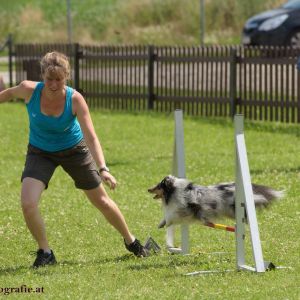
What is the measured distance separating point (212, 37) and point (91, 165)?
2975cm

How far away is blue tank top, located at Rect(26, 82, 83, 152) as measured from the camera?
7965 mm

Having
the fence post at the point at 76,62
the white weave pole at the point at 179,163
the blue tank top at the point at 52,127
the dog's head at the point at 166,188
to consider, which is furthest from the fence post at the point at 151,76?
the blue tank top at the point at 52,127

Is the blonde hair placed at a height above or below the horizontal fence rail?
above

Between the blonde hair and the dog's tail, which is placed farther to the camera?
the dog's tail

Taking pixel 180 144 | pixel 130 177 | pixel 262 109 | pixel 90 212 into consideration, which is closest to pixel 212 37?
pixel 262 109

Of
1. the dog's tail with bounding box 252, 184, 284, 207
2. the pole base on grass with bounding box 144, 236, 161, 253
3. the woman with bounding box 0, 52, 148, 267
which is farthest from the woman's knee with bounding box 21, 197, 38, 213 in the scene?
the dog's tail with bounding box 252, 184, 284, 207

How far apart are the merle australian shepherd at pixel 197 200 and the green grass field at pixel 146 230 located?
1.12ft

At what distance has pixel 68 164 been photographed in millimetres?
8180

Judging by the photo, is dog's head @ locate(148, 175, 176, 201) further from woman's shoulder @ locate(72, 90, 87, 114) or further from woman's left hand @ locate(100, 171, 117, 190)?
woman's shoulder @ locate(72, 90, 87, 114)

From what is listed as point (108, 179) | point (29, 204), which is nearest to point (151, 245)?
point (108, 179)

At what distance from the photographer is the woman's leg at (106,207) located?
830 centimetres

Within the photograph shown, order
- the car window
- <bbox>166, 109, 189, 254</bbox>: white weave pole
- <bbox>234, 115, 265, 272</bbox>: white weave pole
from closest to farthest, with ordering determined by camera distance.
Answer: <bbox>234, 115, 265, 272</bbox>: white weave pole < <bbox>166, 109, 189, 254</bbox>: white weave pole < the car window

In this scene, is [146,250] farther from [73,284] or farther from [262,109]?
[262,109]

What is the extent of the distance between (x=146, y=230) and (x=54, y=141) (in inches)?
83.4
